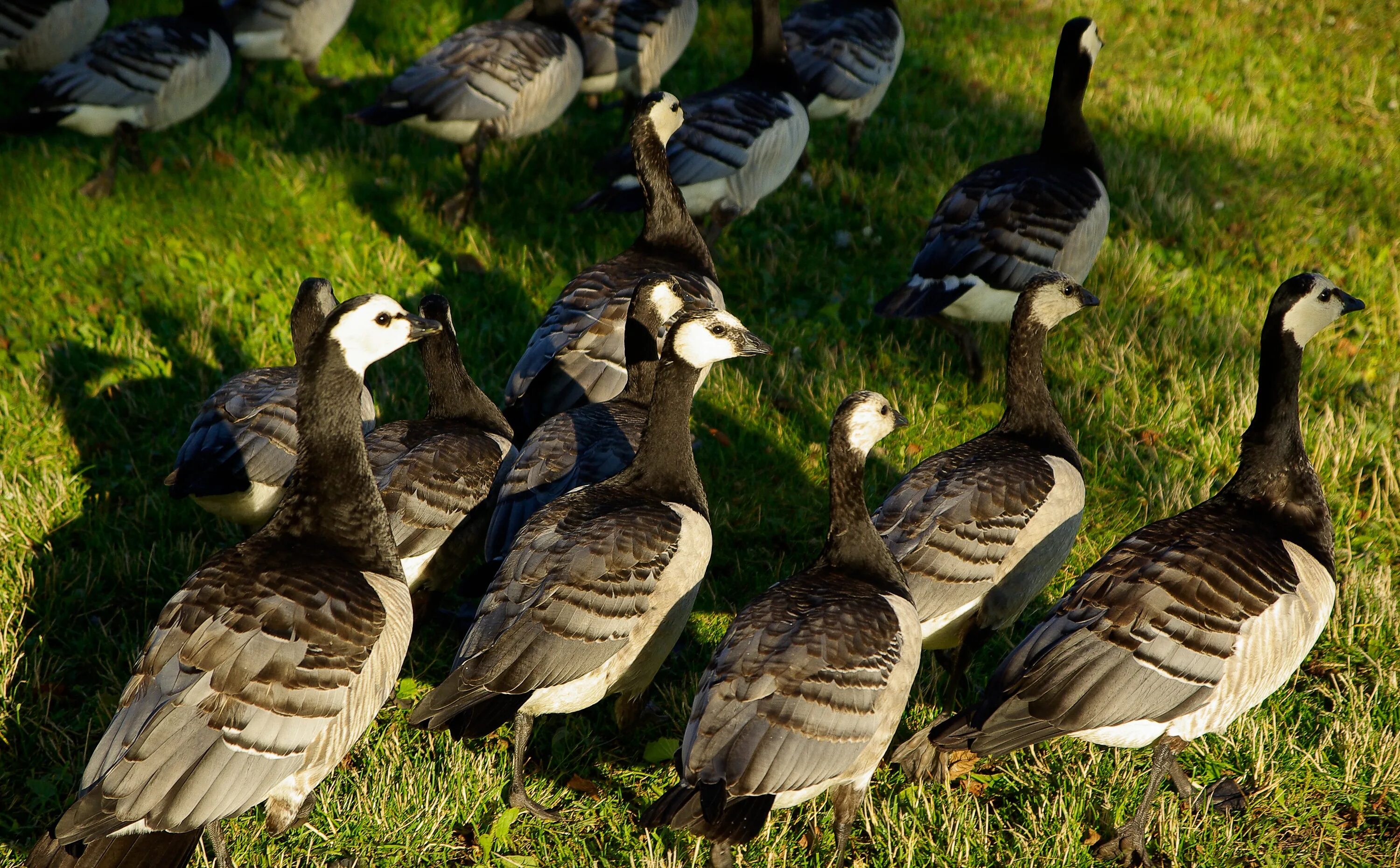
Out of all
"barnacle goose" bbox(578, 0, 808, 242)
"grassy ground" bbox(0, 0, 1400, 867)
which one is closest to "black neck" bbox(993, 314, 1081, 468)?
"grassy ground" bbox(0, 0, 1400, 867)

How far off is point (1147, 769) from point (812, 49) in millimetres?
7830

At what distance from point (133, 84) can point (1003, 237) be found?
774 cm

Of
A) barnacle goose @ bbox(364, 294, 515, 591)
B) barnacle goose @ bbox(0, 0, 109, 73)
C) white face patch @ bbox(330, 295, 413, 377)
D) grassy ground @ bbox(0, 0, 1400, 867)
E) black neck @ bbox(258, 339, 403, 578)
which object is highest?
white face patch @ bbox(330, 295, 413, 377)

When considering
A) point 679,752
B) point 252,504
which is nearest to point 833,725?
point 679,752

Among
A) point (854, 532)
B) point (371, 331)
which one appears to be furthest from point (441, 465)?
point (854, 532)

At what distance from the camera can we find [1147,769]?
18.7 feet

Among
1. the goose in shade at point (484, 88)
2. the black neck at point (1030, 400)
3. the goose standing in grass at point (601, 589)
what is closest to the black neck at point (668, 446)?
the goose standing in grass at point (601, 589)

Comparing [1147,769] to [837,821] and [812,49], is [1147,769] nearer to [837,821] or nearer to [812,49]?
[837,821]

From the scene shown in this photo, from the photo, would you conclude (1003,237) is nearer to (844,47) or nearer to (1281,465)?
(1281,465)

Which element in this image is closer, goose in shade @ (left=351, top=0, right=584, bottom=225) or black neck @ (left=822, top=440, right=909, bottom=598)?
black neck @ (left=822, top=440, right=909, bottom=598)

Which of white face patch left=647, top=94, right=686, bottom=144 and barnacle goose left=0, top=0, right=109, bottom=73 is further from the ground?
white face patch left=647, top=94, right=686, bottom=144

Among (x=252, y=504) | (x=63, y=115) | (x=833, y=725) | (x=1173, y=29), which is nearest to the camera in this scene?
(x=833, y=725)

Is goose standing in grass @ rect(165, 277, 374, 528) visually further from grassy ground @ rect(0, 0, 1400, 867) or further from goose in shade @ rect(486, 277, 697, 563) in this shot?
goose in shade @ rect(486, 277, 697, 563)

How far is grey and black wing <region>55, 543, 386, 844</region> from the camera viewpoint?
4285 mm
